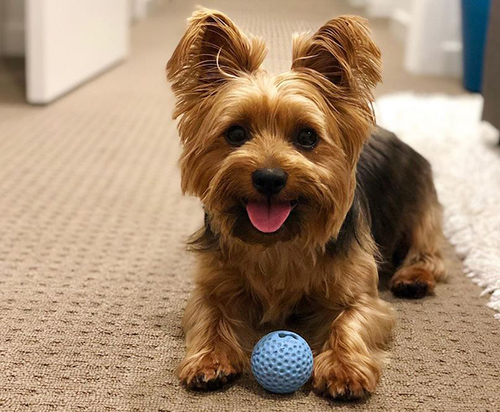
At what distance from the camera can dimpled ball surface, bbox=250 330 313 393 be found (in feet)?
4.20

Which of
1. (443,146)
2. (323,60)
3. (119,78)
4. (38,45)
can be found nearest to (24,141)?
→ (38,45)

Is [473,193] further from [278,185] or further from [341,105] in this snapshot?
[278,185]

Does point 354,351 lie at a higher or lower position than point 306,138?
lower

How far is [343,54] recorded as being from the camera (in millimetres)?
1403

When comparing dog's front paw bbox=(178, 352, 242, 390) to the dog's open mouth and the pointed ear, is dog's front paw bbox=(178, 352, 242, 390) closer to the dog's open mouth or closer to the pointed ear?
the dog's open mouth

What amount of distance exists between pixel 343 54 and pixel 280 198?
31cm

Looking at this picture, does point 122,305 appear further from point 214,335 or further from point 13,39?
point 13,39

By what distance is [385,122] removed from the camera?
345 centimetres

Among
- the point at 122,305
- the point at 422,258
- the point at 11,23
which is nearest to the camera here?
the point at 122,305

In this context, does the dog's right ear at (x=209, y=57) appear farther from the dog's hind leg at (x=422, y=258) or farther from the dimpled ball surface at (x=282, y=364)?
the dog's hind leg at (x=422, y=258)

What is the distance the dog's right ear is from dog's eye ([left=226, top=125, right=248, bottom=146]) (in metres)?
0.11

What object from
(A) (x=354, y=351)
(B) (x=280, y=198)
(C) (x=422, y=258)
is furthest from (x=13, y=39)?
(A) (x=354, y=351)

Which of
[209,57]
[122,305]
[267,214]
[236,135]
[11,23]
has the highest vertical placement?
[209,57]

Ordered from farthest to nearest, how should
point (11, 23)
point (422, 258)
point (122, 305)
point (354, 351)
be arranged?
point (11, 23) < point (422, 258) < point (122, 305) < point (354, 351)
